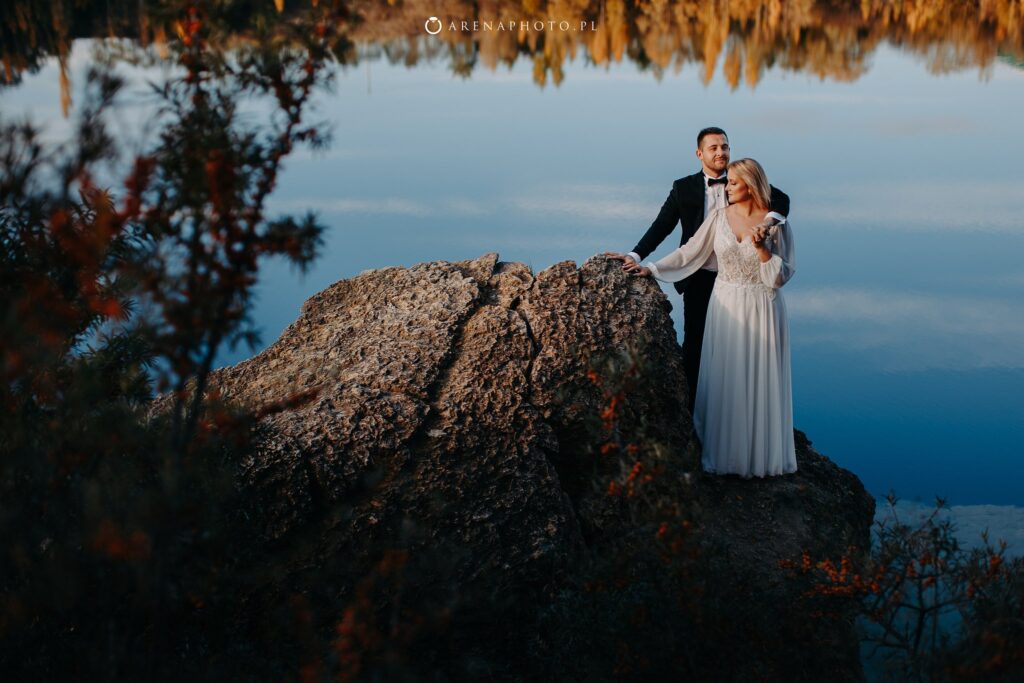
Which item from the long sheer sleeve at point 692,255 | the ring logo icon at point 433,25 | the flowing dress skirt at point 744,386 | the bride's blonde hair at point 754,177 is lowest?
the flowing dress skirt at point 744,386

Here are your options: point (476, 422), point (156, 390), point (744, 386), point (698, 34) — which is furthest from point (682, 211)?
point (698, 34)

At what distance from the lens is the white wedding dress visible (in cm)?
675

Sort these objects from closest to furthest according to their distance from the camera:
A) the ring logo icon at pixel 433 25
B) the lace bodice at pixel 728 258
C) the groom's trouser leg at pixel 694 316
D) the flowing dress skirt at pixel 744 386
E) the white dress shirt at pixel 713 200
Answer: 1. the lace bodice at pixel 728 258
2. the flowing dress skirt at pixel 744 386
3. the white dress shirt at pixel 713 200
4. the groom's trouser leg at pixel 694 316
5. the ring logo icon at pixel 433 25

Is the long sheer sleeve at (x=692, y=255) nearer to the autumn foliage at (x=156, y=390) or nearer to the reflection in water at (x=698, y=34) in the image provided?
the autumn foliage at (x=156, y=390)

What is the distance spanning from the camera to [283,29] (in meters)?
4.15

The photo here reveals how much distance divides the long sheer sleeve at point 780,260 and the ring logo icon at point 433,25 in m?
21.6

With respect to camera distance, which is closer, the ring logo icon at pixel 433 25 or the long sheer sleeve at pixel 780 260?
the long sheer sleeve at pixel 780 260

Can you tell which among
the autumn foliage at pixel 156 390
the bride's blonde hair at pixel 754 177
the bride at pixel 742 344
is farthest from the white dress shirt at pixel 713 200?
the autumn foliage at pixel 156 390

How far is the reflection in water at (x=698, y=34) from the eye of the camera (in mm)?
26141

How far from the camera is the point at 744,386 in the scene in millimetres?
6824

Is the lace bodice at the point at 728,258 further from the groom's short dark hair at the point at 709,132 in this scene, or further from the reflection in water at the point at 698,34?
the reflection in water at the point at 698,34

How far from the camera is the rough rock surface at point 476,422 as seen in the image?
17.9ft

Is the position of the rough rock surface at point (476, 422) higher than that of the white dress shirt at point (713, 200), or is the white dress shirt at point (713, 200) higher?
the white dress shirt at point (713, 200)

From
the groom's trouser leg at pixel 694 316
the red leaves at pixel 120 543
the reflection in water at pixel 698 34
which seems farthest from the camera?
the reflection in water at pixel 698 34
